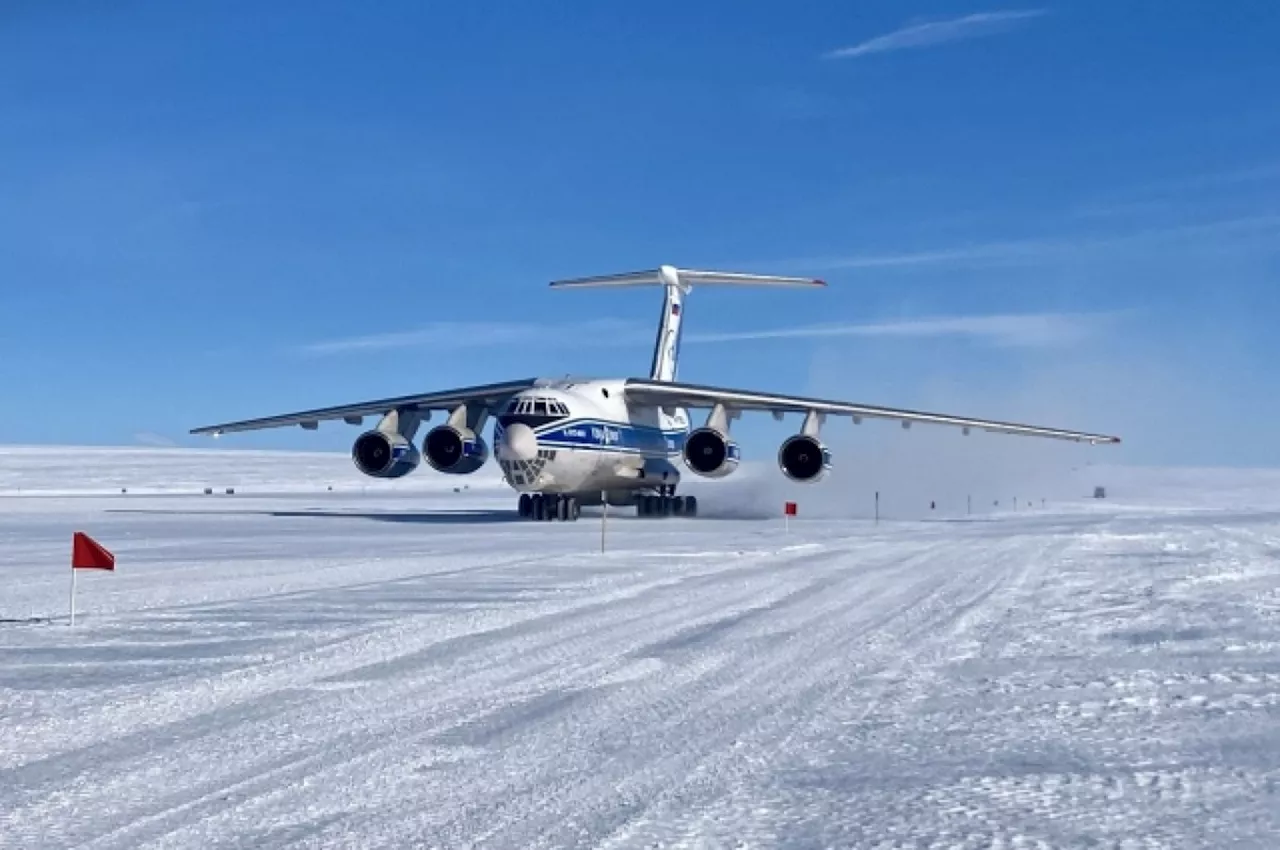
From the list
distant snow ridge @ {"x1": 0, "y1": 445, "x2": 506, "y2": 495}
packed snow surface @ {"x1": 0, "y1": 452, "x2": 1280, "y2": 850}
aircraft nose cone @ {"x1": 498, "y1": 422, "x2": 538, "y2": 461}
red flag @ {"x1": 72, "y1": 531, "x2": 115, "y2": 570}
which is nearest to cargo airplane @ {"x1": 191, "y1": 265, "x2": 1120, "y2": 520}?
aircraft nose cone @ {"x1": 498, "y1": 422, "x2": 538, "y2": 461}

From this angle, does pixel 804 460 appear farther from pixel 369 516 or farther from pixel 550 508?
pixel 369 516

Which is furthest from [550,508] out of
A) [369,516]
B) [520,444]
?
[369,516]

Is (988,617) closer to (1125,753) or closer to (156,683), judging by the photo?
(1125,753)

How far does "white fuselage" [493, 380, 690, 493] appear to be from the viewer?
29531mm

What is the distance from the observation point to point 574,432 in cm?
3012

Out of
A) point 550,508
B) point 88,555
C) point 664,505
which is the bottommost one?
point 88,555

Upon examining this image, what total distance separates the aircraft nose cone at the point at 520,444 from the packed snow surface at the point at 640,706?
13.2 metres

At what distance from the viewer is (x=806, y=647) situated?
9.29 meters

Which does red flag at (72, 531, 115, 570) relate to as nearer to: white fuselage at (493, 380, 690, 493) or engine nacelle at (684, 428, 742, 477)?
white fuselage at (493, 380, 690, 493)

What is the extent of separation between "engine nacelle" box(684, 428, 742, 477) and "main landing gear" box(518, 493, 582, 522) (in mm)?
2915

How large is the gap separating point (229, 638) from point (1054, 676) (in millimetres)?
5582

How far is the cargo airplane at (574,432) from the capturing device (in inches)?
1179

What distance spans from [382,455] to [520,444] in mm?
4042

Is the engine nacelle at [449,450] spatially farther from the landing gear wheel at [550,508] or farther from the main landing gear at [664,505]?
the main landing gear at [664,505]
